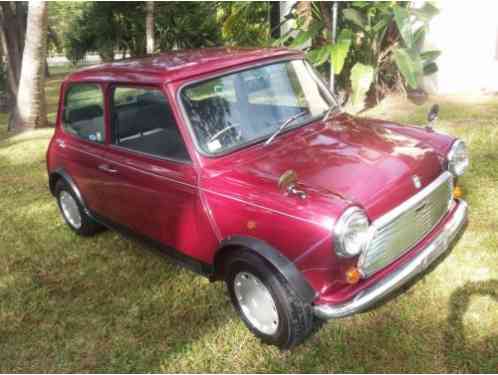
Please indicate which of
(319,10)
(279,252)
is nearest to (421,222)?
(279,252)

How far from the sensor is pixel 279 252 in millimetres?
2662

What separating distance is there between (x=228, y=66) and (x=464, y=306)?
240 centimetres

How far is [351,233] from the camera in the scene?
99.6 inches

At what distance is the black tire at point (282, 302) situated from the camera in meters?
2.66

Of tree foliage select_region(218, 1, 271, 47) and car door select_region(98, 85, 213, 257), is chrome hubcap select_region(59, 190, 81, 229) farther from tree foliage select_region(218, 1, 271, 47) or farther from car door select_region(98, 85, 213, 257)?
tree foliage select_region(218, 1, 271, 47)

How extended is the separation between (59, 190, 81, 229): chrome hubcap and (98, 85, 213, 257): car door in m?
0.96

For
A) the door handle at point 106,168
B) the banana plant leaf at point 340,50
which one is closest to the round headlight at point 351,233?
the door handle at point 106,168

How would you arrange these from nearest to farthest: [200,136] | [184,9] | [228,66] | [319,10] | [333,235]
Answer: [333,235]
[200,136]
[228,66]
[319,10]
[184,9]

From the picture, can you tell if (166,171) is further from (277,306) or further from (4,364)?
(4,364)

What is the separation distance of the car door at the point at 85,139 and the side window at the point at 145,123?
179 millimetres

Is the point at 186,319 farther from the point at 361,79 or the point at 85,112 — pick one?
the point at 361,79

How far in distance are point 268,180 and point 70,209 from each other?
2.94 meters

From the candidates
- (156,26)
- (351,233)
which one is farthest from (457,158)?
(156,26)

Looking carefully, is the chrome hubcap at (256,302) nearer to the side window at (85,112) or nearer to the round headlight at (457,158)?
the round headlight at (457,158)
